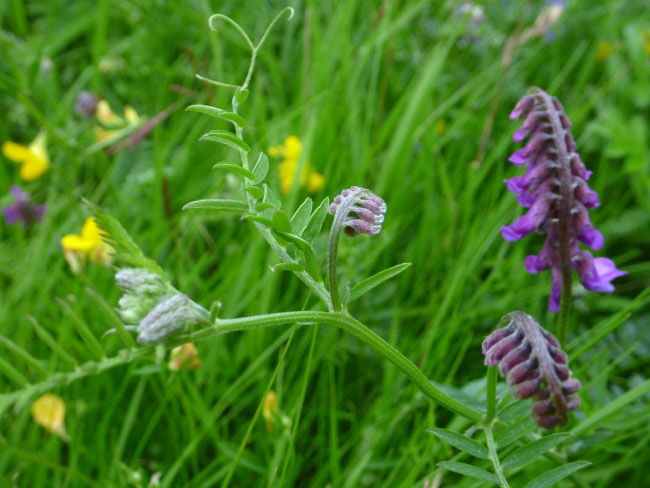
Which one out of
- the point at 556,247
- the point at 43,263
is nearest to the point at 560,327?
the point at 556,247

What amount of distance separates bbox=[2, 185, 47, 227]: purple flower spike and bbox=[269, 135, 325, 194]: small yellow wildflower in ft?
2.13

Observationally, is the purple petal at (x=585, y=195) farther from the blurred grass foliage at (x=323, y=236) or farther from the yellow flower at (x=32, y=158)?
the yellow flower at (x=32, y=158)

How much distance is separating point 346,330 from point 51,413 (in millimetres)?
784

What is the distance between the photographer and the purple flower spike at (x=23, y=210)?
1897 mm

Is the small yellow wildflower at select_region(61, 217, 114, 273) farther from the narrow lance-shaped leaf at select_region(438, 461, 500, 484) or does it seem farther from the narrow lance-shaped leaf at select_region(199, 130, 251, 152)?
the narrow lance-shaped leaf at select_region(438, 461, 500, 484)

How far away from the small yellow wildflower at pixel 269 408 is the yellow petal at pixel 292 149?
67 cm

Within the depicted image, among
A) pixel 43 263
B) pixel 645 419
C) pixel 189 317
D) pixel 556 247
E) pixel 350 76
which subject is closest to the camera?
pixel 189 317

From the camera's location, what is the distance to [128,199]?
1881 mm

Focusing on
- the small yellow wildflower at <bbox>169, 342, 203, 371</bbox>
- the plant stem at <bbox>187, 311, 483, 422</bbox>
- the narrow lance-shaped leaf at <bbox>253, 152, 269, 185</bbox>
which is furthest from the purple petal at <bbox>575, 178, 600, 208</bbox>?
the small yellow wildflower at <bbox>169, 342, 203, 371</bbox>

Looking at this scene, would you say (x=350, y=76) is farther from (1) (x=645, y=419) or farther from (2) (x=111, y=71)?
(1) (x=645, y=419)

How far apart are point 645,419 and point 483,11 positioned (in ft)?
4.88

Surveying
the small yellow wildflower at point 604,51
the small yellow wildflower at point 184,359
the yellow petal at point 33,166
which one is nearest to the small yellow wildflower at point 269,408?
the small yellow wildflower at point 184,359

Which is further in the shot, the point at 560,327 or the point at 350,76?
the point at 350,76

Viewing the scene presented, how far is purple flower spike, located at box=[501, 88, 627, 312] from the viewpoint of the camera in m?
0.97
